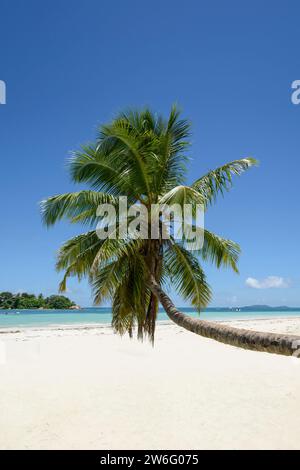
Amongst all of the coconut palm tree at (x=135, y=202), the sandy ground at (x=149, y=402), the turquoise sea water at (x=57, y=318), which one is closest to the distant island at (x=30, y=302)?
the turquoise sea water at (x=57, y=318)

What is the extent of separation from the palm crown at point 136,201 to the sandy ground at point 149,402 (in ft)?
6.15

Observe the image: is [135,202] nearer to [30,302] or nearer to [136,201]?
[136,201]

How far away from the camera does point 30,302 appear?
91938 mm

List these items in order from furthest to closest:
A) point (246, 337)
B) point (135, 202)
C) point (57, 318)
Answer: point (57, 318), point (135, 202), point (246, 337)

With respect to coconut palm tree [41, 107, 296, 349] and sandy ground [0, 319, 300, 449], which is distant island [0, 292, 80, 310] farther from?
coconut palm tree [41, 107, 296, 349]

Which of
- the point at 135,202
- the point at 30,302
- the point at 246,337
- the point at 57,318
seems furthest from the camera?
the point at 30,302

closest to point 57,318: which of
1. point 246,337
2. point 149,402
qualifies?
point 149,402

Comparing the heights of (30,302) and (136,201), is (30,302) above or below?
below

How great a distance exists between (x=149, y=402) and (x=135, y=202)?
4.57 m

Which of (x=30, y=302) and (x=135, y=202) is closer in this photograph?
(x=135, y=202)

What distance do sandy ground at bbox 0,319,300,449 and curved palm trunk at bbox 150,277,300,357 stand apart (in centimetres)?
243

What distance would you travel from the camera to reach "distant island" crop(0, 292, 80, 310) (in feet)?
295

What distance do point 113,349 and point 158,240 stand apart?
36.2 feet
